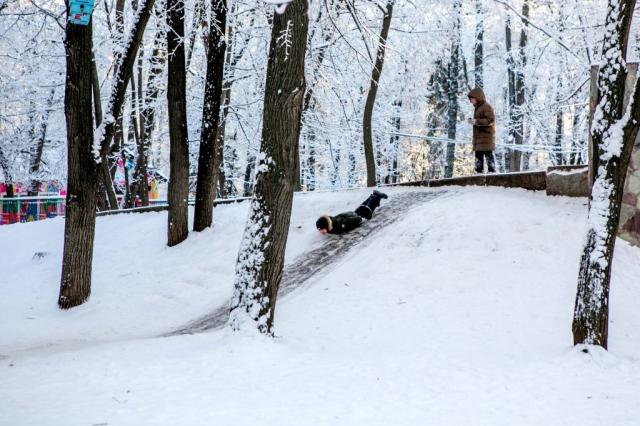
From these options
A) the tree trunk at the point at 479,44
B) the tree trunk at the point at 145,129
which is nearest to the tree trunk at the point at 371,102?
the tree trunk at the point at 145,129

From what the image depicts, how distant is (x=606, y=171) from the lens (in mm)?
5230

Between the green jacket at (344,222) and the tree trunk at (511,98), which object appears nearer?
the green jacket at (344,222)

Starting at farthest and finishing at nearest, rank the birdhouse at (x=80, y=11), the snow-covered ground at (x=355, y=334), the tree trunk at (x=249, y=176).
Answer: the tree trunk at (x=249, y=176), the birdhouse at (x=80, y=11), the snow-covered ground at (x=355, y=334)

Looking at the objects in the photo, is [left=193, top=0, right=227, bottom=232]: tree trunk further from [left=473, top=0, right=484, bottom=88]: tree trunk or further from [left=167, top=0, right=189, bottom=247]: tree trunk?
[left=473, top=0, right=484, bottom=88]: tree trunk

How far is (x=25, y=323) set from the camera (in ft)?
27.3

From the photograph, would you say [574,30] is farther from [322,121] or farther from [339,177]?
[339,177]

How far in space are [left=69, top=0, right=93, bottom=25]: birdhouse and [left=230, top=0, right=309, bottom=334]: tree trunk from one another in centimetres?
358

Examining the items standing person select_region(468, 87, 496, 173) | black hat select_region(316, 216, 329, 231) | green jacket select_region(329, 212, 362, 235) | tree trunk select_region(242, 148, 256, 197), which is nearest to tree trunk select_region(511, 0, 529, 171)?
tree trunk select_region(242, 148, 256, 197)

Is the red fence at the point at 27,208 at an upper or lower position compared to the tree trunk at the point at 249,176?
lower

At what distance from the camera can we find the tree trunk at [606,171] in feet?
16.9

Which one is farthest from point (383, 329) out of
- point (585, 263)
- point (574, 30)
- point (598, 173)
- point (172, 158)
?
point (574, 30)

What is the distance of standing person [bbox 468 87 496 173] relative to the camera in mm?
11156

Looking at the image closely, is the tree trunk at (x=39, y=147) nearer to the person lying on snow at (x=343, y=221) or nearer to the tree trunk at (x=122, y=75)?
the tree trunk at (x=122, y=75)

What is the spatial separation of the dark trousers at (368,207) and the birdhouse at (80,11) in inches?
186
